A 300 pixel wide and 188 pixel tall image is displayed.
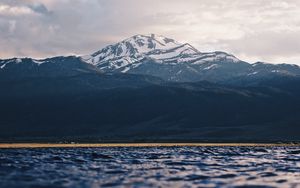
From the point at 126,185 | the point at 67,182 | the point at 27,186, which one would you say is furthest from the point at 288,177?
the point at 27,186

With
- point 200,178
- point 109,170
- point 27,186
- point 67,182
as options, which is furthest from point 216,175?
point 27,186

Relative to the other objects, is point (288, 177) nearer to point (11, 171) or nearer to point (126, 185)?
point (126, 185)

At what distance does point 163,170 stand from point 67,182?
13747mm

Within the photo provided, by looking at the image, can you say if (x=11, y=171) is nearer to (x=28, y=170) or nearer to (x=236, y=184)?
(x=28, y=170)

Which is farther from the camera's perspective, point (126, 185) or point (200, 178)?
point (200, 178)

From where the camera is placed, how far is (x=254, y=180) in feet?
137

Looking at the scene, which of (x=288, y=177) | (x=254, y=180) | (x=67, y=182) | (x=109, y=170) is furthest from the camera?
(x=109, y=170)

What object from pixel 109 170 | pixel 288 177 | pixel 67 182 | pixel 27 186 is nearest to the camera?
pixel 27 186

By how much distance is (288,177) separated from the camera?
147 ft

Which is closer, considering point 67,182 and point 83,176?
point 67,182

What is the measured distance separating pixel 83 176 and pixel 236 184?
1202cm

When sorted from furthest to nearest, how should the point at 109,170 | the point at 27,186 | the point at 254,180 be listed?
the point at 109,170 → the point at 254,180 → the point at 27,186

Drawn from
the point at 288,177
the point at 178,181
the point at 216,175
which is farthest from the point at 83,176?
the point at 288,177

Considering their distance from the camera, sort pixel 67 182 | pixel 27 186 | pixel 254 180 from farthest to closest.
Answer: pixel 254 180 < pixel 67 182 < pixel 27 186
